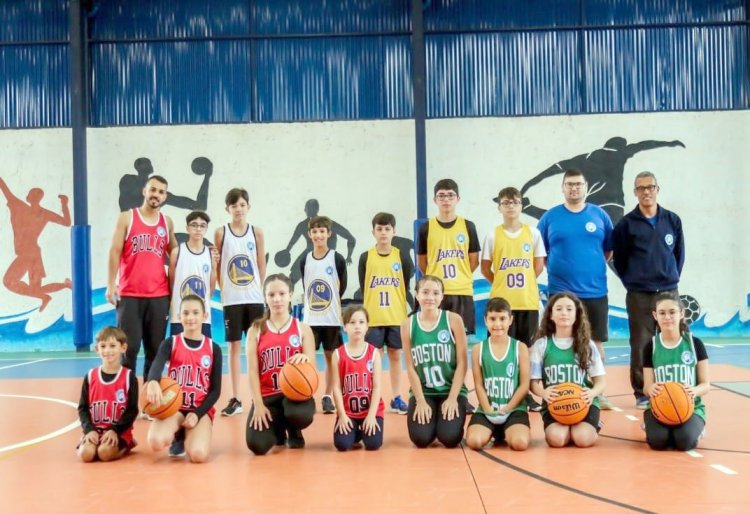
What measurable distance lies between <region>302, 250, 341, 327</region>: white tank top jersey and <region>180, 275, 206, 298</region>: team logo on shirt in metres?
0.82

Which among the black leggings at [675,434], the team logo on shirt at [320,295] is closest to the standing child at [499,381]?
the black leggings at [675,434]

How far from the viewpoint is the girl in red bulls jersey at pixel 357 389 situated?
4.51m

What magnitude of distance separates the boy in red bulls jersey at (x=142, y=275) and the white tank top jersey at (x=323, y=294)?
109 centimetres

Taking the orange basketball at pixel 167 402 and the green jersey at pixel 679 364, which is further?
the green jersey at pixel 679 364

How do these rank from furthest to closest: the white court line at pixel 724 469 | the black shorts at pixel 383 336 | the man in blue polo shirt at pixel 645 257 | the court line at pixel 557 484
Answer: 1. the black shorts at pixel 383 336
2. the man in blue polo shirt at pixel 645 257
3. the white court line at pixel 724 469
4. the court line at pixel 557 484

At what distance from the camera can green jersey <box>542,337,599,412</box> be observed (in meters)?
4.63

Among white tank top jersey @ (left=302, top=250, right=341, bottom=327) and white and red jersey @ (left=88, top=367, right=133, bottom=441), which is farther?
white tank top jersey @ (left=302, top=250, right=341, bottom=327)

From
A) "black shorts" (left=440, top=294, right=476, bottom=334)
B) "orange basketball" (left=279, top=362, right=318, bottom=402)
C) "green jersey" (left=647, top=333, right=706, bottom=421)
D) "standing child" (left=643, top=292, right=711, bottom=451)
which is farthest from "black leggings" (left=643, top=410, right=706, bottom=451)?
"orange basketball" (left=279, top=362, right=318, bottom=402)

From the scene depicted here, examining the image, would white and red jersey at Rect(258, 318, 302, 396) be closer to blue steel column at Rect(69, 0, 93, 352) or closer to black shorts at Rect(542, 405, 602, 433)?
black shorts at Rect(542, 405, 602, 433)

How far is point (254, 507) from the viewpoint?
3.33 meters

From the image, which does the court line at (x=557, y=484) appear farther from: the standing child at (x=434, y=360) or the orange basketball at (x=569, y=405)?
the orange basketball at (x=569, y=405)

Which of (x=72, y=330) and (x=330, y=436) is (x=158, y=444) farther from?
(x=72, y=330)

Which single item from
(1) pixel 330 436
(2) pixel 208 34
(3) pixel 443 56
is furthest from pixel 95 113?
(1) pixel 330 436

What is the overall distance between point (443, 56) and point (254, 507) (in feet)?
32.5
